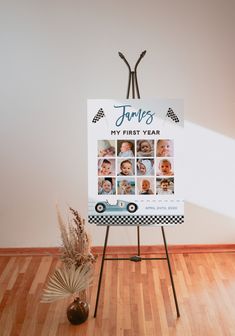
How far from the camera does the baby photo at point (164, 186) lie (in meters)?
3.66

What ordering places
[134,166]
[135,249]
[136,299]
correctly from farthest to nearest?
[135,249], [136,299], [134,166]

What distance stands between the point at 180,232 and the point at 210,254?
0.33m

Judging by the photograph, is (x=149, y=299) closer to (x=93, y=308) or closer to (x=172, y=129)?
(x=93, y=308)

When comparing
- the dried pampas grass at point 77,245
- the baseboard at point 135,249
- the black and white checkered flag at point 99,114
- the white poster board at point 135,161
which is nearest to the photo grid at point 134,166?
the white poster board at point 135,161

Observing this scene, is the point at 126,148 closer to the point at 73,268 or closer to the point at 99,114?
the point at 99,114

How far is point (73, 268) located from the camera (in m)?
3.47

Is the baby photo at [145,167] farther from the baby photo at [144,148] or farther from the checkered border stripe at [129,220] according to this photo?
the checkered border stripe at [129,220]

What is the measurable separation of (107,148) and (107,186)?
0.27m

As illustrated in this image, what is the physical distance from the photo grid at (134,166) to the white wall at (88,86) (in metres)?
0.87

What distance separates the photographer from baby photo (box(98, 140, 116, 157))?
3.64m

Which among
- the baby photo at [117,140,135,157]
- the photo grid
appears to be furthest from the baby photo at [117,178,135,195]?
the baby photo at [117,140,135,157]

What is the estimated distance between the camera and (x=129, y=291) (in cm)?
397

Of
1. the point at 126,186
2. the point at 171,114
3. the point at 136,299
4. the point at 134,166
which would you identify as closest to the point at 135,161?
the point at 134,166

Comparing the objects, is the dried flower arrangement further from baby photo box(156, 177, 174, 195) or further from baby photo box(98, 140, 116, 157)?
baby photo box(156, 177, 174, 195)
